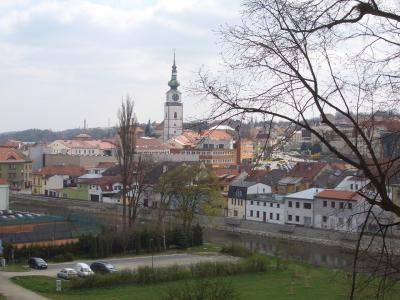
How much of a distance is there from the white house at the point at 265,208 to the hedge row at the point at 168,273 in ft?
38.0

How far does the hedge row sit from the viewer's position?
1669 cm

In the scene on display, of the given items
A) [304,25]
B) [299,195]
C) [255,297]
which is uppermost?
[304,25]

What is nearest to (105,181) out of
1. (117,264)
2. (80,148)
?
(117,264)

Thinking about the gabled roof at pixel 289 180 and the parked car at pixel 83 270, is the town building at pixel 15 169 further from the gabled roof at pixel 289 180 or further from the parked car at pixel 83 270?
the parked car at pixel 83 270

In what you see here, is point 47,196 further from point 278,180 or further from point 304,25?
point 304,25

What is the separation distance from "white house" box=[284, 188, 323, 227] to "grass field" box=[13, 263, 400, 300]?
35.4ft

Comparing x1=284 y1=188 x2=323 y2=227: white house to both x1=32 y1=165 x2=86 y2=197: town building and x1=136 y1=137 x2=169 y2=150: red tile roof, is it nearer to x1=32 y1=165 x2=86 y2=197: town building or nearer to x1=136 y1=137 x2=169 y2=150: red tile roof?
x1=32 y1=165 x2=86 y2=197: town building

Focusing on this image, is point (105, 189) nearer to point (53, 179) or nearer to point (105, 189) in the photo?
point (105, 189)

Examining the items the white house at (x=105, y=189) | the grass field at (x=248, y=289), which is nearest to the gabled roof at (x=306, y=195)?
the grass field at (x=248, y=289)

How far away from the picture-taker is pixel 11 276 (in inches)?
692

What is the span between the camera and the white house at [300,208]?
29.8 metres

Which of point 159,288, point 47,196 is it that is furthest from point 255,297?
point 47,196

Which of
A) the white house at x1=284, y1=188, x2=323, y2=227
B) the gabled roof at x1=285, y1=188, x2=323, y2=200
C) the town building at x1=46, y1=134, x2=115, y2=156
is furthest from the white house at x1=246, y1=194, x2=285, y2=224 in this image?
the town building at x1=46, y1=134, x2=115, y2=156

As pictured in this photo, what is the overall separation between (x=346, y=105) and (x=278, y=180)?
32930mm
